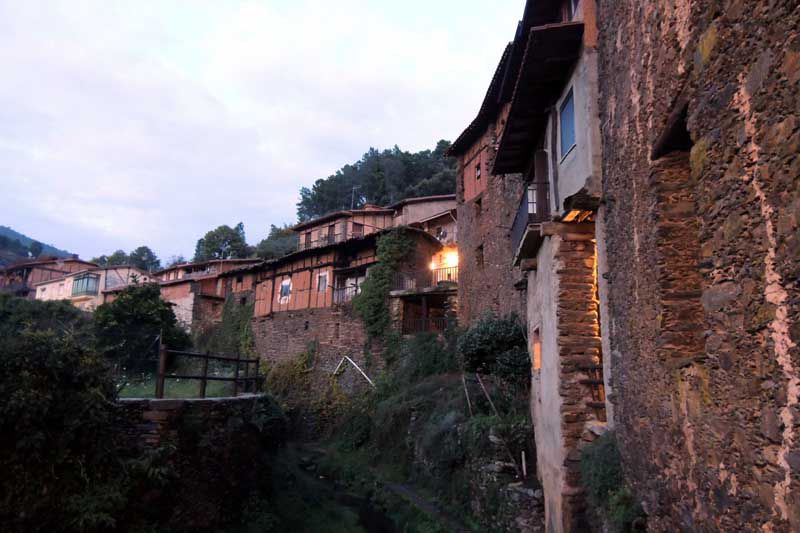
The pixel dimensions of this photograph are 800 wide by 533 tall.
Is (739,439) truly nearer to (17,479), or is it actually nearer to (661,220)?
(661,220)

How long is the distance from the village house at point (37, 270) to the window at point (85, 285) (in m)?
7.37

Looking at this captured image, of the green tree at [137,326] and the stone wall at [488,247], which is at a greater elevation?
the stone wall at [488,247]

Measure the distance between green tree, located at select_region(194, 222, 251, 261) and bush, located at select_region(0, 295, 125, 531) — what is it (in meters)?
52.6

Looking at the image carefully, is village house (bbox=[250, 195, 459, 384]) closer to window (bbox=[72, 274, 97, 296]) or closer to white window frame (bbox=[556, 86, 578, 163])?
white window frame (bbox=[556, 86, 578, 163])

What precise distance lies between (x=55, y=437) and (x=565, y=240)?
9323 millimetres

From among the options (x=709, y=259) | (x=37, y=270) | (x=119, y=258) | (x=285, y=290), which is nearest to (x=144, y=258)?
(x=119, y=258)

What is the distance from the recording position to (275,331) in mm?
35312

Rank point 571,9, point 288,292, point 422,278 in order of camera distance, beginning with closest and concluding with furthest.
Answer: point 571,9, point 422,278, point 288,292

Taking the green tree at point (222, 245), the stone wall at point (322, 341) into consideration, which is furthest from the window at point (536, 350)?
the green tree at point (222, 245)

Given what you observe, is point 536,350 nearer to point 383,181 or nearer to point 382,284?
point 382,284

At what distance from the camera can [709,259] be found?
3.91m

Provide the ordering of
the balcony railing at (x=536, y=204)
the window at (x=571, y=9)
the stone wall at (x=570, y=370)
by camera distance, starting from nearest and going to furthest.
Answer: the stone wall at (x=570, y=370) → the window at (x=571, y=9) → the balcony railing at (x=536, y=204)

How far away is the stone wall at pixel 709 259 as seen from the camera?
120 inches

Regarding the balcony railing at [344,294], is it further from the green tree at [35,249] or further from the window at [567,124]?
the green tree at [35,249]
